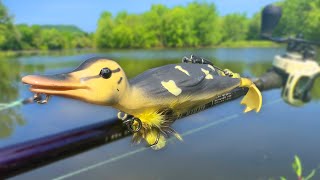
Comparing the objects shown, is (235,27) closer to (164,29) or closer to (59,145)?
(164,29)

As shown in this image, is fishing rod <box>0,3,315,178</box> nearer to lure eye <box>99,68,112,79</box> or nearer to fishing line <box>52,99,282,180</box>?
lure eye <box>99,68,112,79</box>

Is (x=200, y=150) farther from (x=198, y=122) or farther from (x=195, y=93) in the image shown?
(x=195, y=93)

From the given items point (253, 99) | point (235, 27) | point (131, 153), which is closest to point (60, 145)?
point (253, 99)

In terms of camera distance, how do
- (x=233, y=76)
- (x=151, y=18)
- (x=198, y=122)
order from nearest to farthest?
1. (x=233, y=76)
2. (x=198, y=122)
3. (x=151, y=18)

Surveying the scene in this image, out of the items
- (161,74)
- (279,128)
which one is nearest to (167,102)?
(161,74)

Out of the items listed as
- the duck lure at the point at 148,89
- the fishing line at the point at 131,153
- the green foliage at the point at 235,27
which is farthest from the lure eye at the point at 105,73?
the green foliage at the point at 235,27

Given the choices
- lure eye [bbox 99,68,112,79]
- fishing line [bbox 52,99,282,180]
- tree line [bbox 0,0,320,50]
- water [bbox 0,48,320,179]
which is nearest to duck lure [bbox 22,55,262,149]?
lure eye [bbox 99,68,112,79]
